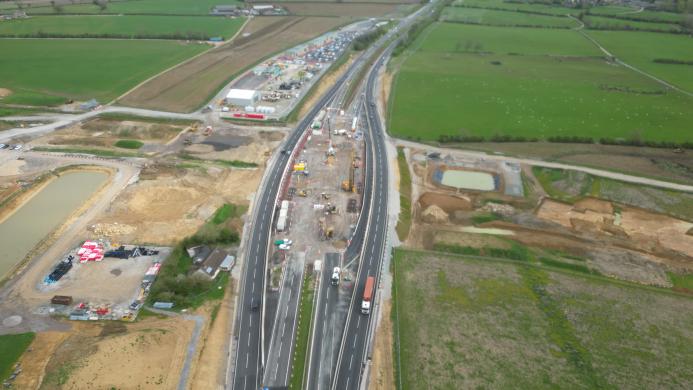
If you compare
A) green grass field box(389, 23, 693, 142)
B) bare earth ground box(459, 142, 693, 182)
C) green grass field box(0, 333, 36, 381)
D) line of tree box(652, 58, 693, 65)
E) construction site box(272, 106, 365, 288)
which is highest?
line of tree box(652, 58, 693, 65)

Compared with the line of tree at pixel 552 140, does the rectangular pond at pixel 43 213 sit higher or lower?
lower

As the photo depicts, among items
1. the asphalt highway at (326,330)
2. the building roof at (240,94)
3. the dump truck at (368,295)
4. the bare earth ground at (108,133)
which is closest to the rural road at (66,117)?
the bare earth ground at (108,133)

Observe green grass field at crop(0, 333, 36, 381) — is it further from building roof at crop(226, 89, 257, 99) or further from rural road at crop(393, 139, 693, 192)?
building roof at crop(226, 89, 257, 99)

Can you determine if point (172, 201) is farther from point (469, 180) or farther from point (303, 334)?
point (469, 180)

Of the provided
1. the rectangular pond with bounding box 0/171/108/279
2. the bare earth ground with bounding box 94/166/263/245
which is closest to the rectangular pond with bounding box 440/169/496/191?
the bare earth ground with bounding box 94/166/263/245

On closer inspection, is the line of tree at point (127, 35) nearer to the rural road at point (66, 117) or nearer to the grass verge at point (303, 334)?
the rural road at point (66, 117)

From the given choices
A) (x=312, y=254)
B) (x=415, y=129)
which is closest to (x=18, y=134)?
(x=312, y=254)
